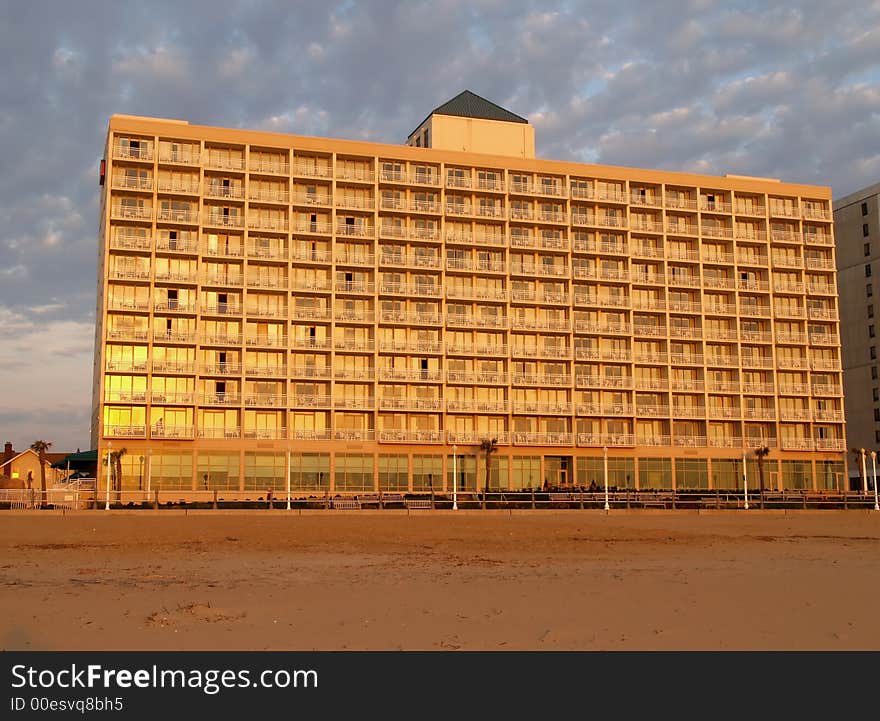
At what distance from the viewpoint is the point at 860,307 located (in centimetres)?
11675

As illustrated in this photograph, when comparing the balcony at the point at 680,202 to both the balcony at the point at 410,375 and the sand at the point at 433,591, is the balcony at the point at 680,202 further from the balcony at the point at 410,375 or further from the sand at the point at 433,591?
the sand at the point at 433,591

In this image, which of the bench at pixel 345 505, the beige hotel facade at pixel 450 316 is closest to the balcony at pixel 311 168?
the beige hotel facade at pixel 450 316

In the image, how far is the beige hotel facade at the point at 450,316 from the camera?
75.8 meters

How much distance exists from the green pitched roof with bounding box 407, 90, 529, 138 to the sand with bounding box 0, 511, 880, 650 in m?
62.8

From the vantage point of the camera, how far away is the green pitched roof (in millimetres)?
88688

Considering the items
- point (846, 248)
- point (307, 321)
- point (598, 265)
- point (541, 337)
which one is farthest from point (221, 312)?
point (846, 248)

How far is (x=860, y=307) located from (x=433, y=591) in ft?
372

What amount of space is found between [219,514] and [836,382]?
67703 millimetres

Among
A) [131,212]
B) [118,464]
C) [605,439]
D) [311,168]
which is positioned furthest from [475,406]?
[131,212]

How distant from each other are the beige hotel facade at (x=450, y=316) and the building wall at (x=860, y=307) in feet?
81.3

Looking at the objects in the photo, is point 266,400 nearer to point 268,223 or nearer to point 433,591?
point 268,223

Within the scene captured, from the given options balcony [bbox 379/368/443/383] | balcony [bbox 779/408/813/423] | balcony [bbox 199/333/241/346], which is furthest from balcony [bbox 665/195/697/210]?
balcony [bbox 199/333/241/346]
